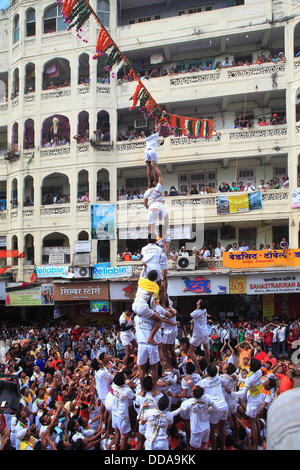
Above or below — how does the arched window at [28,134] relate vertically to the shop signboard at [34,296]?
above

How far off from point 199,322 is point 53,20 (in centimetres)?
2311

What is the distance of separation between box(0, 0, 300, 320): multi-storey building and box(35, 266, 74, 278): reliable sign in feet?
4.92

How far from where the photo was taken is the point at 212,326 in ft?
56.8

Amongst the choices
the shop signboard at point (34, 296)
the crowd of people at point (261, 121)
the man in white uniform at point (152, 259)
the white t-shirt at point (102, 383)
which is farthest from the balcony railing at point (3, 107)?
the white t-shirt at point (102, 383)

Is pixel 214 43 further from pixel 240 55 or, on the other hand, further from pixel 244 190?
pixel 244 190

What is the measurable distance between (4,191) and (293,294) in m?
19.7

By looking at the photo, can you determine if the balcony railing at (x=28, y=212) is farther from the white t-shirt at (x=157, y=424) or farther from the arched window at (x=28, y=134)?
the white t-shirt at (x=157, y=424)

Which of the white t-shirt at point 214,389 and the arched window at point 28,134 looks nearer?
the white t-shirt at point 214,389

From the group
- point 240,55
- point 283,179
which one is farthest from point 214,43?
point 283,179

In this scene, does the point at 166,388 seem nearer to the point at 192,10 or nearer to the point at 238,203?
the point at 238,203

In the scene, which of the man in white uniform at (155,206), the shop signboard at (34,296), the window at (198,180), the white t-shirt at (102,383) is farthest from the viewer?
the window at (198,180)

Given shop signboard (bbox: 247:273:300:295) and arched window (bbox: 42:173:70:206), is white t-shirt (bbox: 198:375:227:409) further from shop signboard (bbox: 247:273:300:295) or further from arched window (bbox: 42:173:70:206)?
arched window (bbox: 42:173:70:206)

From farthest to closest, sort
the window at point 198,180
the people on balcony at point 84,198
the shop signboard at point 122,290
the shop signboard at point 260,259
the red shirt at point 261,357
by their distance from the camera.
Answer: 1. the window at point 198,180
2. the people on balcony at point 84,198
3. the shop signboard at point 122,290
4. the shop signboard at point 260,259
5. the red shirt at point 261,357

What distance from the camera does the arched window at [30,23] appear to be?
2612 cm
